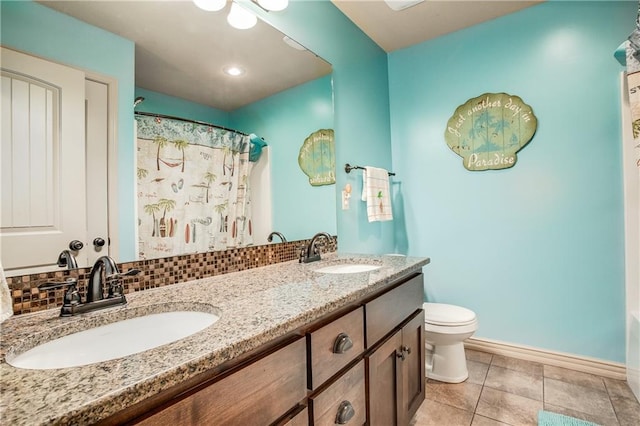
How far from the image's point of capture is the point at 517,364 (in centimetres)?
211

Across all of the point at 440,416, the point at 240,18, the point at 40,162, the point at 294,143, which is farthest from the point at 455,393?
the point at 240,18

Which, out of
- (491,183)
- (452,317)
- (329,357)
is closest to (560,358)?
(452,317)

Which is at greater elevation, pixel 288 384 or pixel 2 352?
pixel 2 352

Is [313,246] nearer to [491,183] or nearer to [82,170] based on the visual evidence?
[82,170]

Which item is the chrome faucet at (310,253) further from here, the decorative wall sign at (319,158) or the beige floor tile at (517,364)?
the beige floor tile at (517,364)

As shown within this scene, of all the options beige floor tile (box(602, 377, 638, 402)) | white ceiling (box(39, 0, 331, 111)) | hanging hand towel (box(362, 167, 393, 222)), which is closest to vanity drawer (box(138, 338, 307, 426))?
white ceiling (box(39, 0, 331, 111))

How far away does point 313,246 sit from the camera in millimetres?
1674

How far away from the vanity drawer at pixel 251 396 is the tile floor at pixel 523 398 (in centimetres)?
120

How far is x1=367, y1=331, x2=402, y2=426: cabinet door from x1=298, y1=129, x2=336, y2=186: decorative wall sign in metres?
1.00

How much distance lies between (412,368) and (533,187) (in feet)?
5.21

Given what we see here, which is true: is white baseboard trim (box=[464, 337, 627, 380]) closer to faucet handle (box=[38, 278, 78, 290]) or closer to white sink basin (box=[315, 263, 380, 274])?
white sink basin (box=[315, 263, 380, 274])

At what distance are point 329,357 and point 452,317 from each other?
1307 mm

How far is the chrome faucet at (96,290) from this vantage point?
2.56 feet

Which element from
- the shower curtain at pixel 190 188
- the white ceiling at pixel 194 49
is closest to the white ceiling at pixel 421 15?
the white ceiling at pixel 194 49
